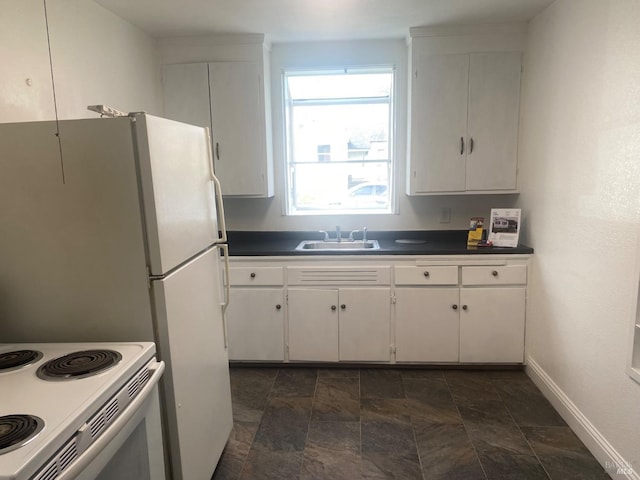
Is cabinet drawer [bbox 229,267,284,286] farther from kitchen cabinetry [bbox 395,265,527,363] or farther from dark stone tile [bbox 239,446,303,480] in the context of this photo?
dark stone tile [bbox 239,446,303,480]

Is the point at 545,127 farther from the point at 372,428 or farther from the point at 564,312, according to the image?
the point at 372,428

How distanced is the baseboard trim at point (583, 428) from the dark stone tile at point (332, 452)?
3.78 feet

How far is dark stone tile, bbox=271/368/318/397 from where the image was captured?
8.82 ft

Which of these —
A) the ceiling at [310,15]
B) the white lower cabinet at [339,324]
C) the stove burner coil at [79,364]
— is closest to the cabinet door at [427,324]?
the white lower cabinet at [339,324]

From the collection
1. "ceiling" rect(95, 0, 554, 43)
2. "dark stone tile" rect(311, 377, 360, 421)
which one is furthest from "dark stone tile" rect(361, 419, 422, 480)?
"ceiling" rect(95, 0, 554, 43)

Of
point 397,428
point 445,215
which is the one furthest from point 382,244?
point 397,428

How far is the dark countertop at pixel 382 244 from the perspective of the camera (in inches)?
111

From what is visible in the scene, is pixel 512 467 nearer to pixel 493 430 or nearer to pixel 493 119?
pixel 493 430

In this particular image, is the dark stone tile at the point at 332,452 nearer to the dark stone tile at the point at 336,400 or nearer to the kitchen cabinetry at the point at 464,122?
the dark stone tile at the point at 336,400

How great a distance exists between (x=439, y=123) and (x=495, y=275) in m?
1.16

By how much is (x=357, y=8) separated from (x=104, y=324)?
229cm

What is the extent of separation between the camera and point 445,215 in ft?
10.9

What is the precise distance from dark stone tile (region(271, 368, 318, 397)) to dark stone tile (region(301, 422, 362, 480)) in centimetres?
37

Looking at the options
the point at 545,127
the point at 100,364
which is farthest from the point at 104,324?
the point at 545,127
